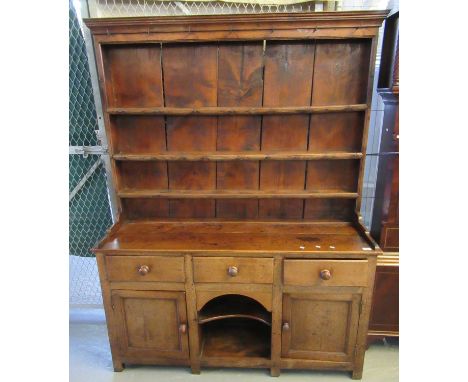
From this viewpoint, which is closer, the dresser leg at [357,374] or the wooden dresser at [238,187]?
the wooden dresser at [238,187]

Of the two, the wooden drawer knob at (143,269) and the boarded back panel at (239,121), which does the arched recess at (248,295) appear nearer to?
the wooden drawer knob at (143,269)

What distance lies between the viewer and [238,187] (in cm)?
170

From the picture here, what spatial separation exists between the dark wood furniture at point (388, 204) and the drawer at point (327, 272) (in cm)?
29

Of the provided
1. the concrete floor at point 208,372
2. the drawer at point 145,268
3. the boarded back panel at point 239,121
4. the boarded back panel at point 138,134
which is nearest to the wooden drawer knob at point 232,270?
the drawer at point 145,268

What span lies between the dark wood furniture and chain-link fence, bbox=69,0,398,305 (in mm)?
167

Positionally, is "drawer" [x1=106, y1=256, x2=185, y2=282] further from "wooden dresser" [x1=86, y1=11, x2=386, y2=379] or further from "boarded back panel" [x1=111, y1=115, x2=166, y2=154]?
"boarded back panel" [x1=111, y1=115, x2=166, y2=154]

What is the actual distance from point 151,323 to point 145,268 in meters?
0.35

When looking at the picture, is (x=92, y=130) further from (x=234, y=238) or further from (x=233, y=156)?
(x=234, y=238)

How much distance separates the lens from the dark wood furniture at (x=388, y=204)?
4.76ft

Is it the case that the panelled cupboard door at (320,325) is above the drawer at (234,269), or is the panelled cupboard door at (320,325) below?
below

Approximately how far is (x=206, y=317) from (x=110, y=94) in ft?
4.29

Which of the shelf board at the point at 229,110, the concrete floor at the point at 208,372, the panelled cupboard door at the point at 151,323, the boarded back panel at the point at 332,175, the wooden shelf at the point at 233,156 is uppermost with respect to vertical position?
the shelf board at the point at 229,110

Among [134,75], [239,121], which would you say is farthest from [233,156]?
[134,75]

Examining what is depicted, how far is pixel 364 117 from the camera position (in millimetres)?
1516
